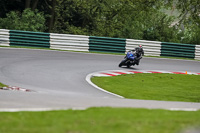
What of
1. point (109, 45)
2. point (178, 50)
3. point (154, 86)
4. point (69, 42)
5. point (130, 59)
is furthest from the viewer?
point (178, 50)

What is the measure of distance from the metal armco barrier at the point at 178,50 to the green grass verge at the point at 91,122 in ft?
57.2

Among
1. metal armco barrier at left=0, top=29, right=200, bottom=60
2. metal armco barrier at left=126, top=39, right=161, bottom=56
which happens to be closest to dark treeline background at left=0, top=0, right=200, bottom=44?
metal armco barrier at left=0, top=29, right=200, bottom=60

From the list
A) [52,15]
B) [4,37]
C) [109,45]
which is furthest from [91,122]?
[52,15]

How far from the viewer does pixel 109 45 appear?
894 inches

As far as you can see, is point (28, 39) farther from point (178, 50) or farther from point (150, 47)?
point (178, 50)

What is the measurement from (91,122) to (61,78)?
26.1ft

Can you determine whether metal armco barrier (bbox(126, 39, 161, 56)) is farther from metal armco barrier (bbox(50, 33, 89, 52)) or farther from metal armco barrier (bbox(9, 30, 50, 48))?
metal armco barrier (bbox(9, 30, 50, 48))

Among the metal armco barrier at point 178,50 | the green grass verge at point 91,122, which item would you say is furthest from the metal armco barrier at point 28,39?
the green grass verge at point 91,122

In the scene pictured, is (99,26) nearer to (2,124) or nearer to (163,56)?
(163,56)

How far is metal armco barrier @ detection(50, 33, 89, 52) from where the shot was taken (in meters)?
21.7

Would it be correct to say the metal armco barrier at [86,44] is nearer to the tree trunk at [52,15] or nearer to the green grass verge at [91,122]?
the tree trunk at [52,15]

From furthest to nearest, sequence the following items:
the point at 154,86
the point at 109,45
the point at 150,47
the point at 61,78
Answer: the point at 150,47 → the point at 109,45 → the point at 154,86 → the point at 61,78

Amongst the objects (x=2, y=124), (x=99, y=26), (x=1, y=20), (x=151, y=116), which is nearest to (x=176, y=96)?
(x=151, y=116)

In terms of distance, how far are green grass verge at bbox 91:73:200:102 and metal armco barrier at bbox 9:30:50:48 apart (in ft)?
24.9
